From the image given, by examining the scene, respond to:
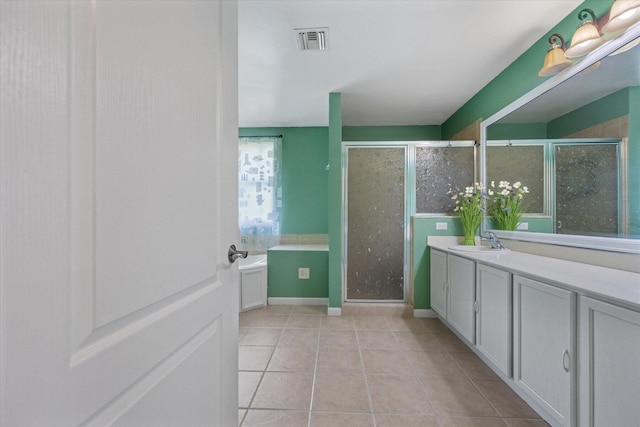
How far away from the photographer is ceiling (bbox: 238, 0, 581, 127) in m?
1.80

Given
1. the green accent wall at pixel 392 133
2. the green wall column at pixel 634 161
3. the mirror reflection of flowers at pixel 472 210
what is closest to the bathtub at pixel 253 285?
the green accent wall at pixel 392 133

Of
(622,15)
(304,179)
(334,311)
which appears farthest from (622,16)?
(304,179)

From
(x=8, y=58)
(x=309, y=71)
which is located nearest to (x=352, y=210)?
(x=309, y=71)

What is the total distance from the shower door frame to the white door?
242cm

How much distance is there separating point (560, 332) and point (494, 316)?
54cm

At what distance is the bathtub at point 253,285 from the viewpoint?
3221mm

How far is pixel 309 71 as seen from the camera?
8.44 ft

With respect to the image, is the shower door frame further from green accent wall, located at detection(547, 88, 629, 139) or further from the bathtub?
green accent wall, located at detection(547, 88, 629, 139)

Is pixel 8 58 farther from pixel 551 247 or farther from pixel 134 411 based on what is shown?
pixel 551 247

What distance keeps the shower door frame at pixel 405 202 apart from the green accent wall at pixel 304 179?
0.96 meters

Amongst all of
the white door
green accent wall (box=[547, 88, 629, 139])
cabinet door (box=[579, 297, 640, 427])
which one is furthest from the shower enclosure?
the white door

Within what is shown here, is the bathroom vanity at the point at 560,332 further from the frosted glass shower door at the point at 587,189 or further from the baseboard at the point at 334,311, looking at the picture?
the baseboard at the point at 334,311

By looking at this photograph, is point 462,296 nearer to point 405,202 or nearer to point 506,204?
point 506,204

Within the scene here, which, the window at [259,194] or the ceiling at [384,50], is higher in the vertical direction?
the ceiling at [384,50]
